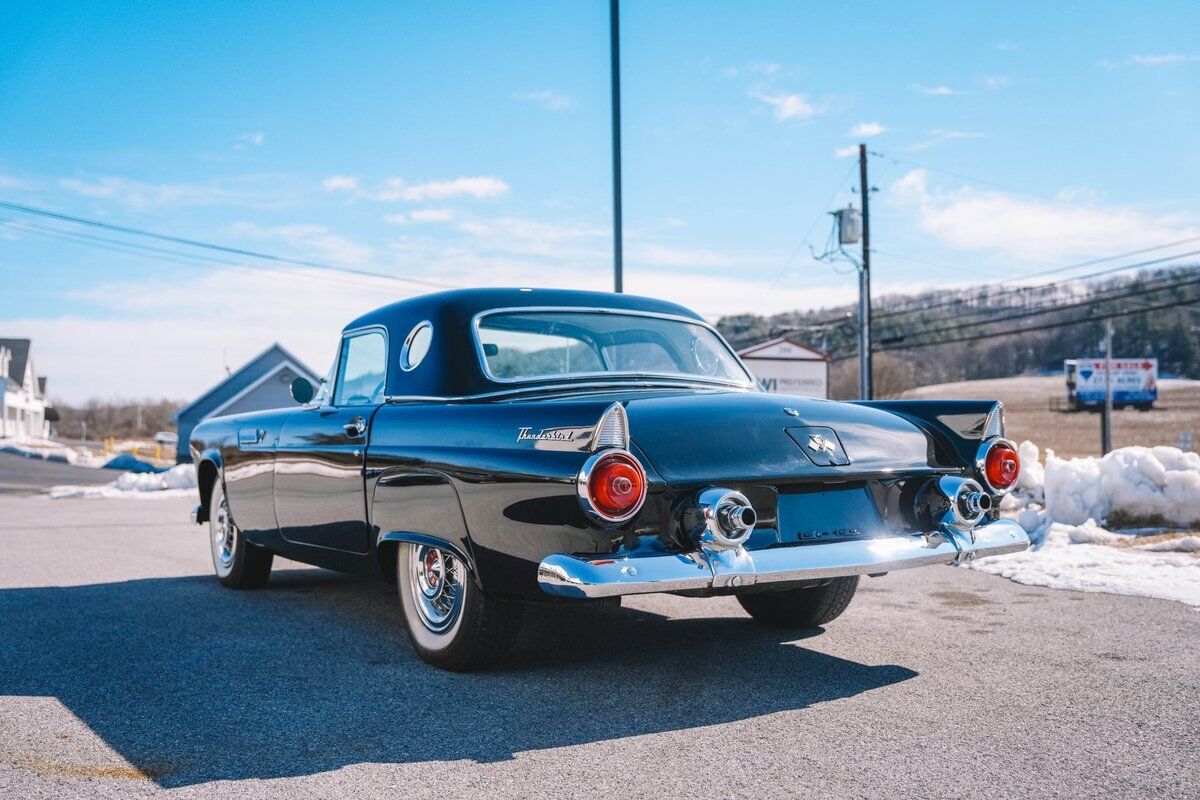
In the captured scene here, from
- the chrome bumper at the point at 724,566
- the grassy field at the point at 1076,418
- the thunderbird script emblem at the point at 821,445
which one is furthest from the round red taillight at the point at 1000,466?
the grassy field at the point at 1076,418

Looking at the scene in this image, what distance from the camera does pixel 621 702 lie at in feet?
12.5

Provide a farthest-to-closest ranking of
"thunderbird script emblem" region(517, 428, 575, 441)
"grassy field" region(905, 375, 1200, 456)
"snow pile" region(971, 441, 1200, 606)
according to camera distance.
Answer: "grassy field" region(905, 375, 1200, 456), "snow pile" region(971, 441, 1200, 606), "thunderbird script emblem" region(517, 428, 575, 441)

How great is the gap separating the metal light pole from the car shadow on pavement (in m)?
24.5

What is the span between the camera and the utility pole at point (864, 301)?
95.3 feet

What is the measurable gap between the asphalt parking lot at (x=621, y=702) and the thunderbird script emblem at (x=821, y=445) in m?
0.92

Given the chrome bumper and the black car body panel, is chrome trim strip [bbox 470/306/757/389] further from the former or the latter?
the chrome bumper

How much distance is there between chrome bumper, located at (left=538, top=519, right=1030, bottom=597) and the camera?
11.2ft

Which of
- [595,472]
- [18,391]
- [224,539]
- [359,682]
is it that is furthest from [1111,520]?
[18,391]

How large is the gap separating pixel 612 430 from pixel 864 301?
27601 mm

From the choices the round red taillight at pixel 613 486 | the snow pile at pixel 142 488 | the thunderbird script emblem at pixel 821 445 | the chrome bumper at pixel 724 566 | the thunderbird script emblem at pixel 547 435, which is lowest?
the snow pile at pixel 142 488

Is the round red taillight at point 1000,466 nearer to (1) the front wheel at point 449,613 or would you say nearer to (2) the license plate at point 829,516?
(2) the license plate at point 829,516

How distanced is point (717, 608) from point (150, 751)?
3322 mm

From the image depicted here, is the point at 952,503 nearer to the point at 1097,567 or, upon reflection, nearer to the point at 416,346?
the point at 416,346

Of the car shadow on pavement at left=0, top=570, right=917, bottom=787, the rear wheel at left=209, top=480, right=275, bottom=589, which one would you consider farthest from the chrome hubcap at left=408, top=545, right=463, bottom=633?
the rear wheel at left=209, top=480, right=275, bottom=589
